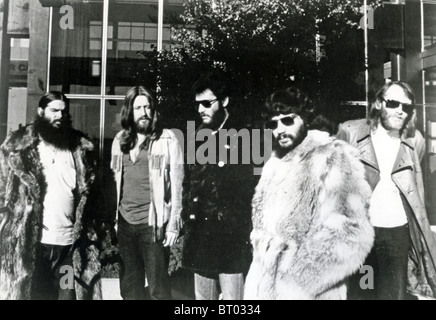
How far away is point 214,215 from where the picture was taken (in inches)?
161

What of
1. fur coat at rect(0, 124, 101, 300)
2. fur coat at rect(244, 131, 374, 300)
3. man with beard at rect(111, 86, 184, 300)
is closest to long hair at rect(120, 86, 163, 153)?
man with beard at rect(111, 86, 184, 300)

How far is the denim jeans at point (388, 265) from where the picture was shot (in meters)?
4.08

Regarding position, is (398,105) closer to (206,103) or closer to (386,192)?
(386,192)

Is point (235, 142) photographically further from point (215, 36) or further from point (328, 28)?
point (328, 28)

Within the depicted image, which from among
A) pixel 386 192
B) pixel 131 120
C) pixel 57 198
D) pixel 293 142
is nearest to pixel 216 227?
pixel 293 142

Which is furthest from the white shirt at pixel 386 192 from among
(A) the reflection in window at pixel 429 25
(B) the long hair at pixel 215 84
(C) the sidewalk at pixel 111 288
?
(C) the sidewalk at pixel 111 288

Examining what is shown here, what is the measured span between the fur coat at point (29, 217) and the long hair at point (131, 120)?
335mm

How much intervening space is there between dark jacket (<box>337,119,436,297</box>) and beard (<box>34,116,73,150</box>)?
249 centimetres

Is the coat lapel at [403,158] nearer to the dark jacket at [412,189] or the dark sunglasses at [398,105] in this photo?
the dark jacket at [412,189]

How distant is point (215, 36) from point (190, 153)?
3.79 feet

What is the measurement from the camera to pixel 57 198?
4.09m

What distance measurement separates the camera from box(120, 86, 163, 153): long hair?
4141mm

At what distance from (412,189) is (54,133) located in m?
3.33

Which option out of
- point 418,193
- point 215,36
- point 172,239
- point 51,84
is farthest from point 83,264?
point 418,193
